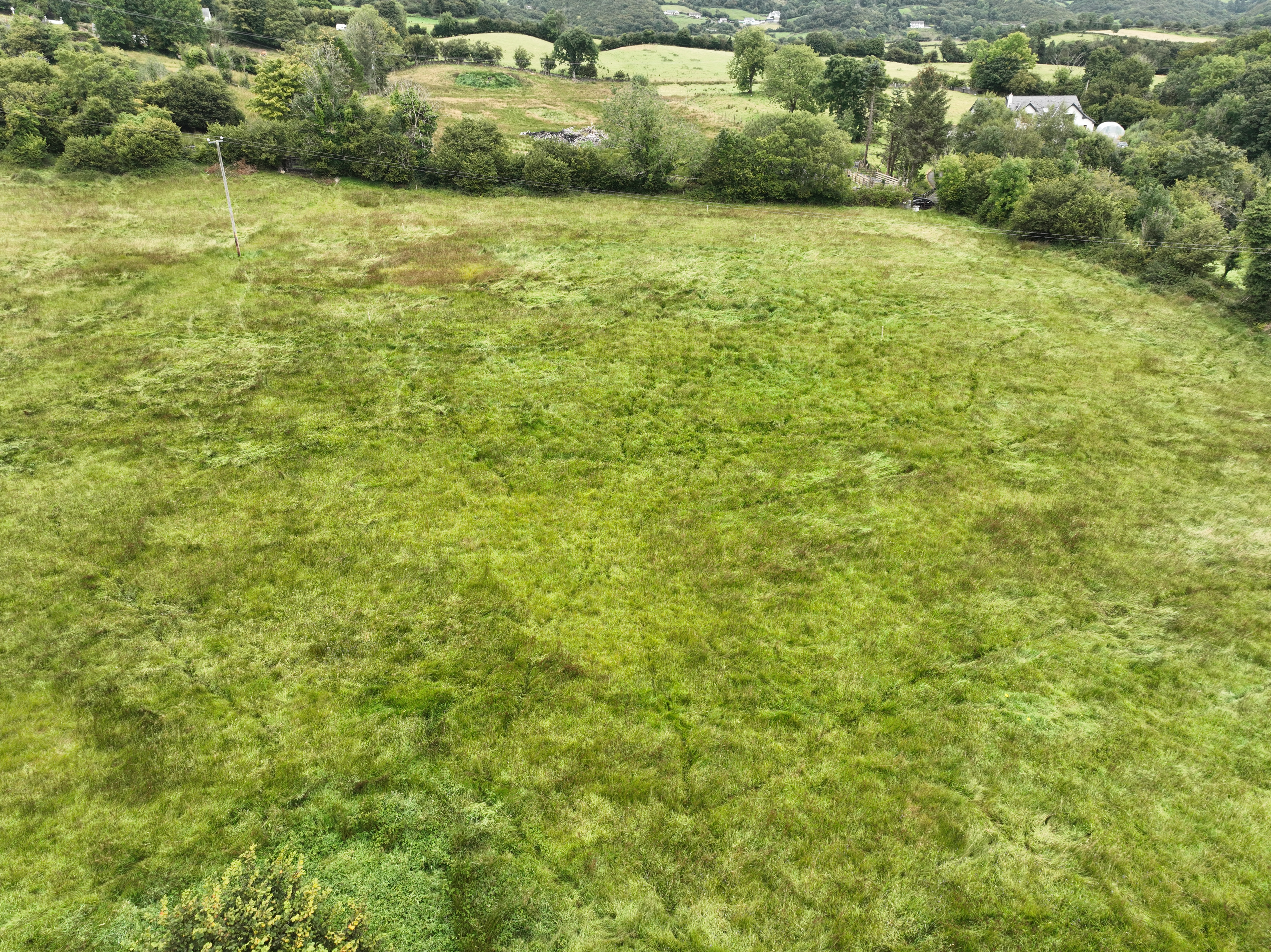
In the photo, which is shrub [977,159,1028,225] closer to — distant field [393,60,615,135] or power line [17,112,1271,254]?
power line [17,112,1271,254]

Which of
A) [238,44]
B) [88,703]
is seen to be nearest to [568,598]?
[88,703]

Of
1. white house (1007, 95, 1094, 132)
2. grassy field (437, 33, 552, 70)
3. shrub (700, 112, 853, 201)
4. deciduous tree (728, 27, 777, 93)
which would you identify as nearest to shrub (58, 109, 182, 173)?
shrub (700, 112, 853, 201)

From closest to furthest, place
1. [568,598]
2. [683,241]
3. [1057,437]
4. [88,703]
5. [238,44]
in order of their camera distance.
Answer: [88,703], [568,598], [1057,437], [683,241], [238,44]

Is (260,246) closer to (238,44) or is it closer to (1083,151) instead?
(1083,151)

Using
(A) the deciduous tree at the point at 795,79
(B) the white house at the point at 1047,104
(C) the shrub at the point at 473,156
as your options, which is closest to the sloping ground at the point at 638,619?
(C) the shrub at the point at 473,156

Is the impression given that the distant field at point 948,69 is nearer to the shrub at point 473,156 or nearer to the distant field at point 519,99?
the distant field at point 519,99

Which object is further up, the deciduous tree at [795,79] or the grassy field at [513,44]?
the grassy field at [513,44]

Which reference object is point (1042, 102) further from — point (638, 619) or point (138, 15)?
point (138, 15)
